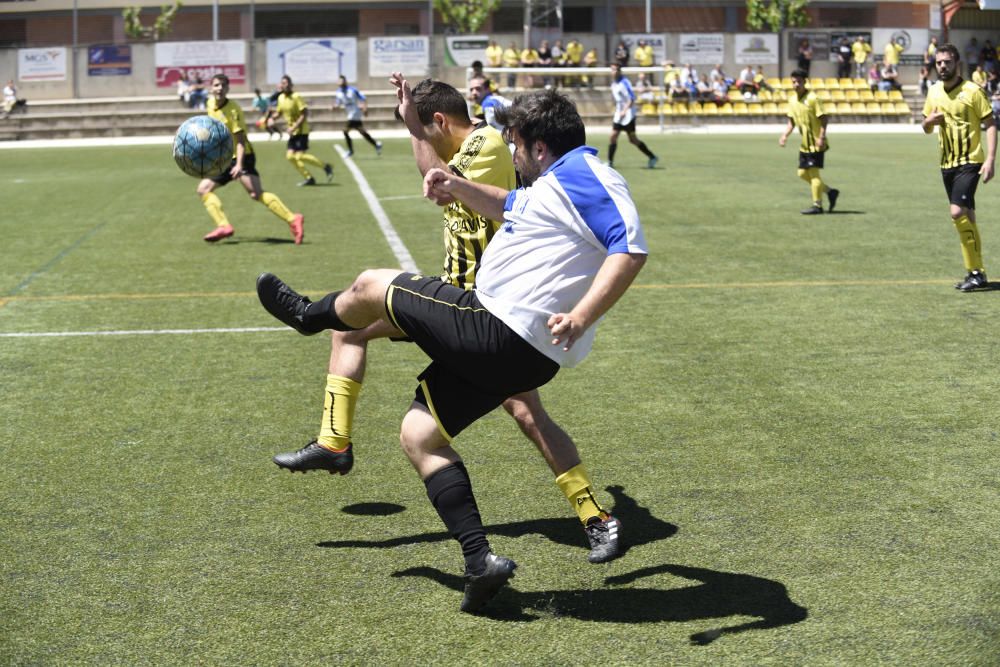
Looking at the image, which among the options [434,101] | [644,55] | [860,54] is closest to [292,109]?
[434,101]

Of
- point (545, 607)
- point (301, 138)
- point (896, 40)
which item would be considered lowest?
point (545, 607)

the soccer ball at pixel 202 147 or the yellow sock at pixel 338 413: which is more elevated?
the soccer ball at pixel 202 147

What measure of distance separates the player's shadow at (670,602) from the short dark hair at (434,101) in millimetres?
2060

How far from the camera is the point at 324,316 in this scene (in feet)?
16.8

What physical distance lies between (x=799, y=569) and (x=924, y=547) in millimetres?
580

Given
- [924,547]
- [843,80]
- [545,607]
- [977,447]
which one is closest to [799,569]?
[924,547]

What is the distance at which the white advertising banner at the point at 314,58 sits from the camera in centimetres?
5147

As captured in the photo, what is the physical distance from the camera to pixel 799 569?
15.8ft

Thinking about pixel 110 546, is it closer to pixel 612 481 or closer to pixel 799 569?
pixel 612 481

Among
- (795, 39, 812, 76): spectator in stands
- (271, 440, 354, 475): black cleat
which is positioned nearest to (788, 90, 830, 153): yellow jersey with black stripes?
(271, 440, 354, 475): black cleat

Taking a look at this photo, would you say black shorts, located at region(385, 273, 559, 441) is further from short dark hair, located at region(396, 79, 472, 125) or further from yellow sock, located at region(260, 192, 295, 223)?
yellow sock, located at region(260, 192, 295, 223)

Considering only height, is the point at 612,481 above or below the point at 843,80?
below

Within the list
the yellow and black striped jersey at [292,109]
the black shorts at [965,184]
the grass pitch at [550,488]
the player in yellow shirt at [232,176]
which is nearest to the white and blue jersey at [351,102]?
the yellow and black striped jersey at [292,109]

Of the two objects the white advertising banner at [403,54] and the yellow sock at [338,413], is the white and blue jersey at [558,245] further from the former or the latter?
the white advertising banner at [403,54]
